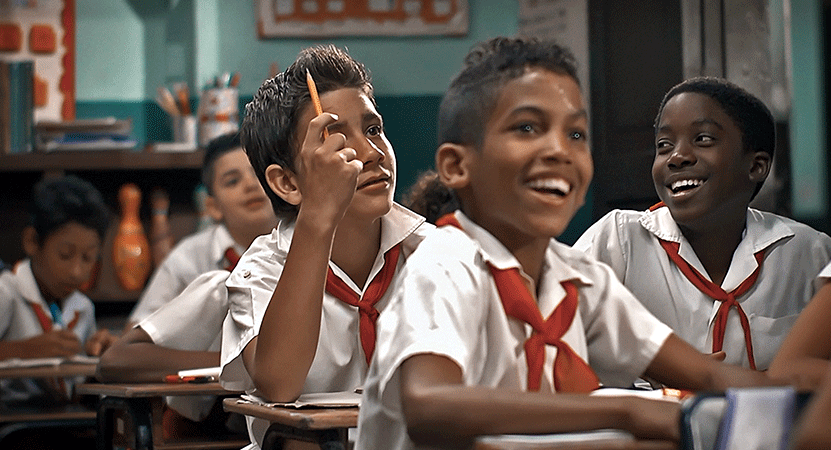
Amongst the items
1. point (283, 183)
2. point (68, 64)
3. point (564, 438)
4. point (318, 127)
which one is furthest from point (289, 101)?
point (68, 64)

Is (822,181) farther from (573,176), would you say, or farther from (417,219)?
(573,176)

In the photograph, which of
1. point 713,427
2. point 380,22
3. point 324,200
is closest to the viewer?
point 713,427

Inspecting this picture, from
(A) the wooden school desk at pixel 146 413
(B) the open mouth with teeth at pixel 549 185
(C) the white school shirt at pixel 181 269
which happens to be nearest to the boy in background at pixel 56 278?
(C) the white school shirt at pixel 181 269

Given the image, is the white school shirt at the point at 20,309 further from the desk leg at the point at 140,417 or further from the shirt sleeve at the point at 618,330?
the shirt sleeve at the point at 618,330

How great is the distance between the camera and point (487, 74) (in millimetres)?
1131

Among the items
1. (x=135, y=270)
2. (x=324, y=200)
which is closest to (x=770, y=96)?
(x=324, y=200)

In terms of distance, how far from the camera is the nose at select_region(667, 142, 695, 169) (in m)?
1.69

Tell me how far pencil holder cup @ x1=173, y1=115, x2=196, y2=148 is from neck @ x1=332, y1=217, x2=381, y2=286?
3040 millimetres

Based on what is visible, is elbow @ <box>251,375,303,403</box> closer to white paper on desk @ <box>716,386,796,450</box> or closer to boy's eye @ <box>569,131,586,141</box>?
boy's eye @ <box>569,131,586,141</box>

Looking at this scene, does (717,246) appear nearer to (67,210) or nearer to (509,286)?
(509,286)

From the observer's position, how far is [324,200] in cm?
146

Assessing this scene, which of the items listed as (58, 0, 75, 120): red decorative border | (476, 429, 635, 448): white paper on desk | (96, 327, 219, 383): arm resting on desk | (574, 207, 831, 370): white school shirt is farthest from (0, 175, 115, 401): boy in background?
(476, 429, 635, 448): white paper on desk

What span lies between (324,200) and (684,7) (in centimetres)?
138

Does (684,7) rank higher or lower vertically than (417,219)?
higher
